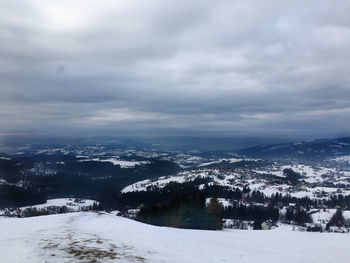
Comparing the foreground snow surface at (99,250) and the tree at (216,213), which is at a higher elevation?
the foreground snow surface at (99,250)

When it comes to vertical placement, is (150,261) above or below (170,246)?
above

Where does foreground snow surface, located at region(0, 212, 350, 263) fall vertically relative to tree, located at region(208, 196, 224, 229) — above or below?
above

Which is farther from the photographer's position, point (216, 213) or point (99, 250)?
point (216, 213)

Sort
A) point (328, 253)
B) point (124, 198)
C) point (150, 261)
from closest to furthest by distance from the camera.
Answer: point (150, 261) < point (328, 253) < point (124, 198)

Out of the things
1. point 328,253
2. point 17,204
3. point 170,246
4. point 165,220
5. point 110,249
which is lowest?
point 17,204

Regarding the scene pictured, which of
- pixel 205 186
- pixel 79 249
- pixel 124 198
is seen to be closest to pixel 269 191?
pixel 205 186

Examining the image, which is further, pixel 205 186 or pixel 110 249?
pixel 205 186

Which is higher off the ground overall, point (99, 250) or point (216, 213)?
point (99, 250)

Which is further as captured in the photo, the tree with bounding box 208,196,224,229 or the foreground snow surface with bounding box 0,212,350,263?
the tree with bounding box 208,196,224,229

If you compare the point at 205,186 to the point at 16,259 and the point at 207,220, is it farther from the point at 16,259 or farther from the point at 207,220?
the point at 16,259

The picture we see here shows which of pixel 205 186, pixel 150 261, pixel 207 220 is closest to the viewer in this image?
pixel 150 261

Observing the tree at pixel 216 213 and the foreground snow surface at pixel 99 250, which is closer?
the foreground snow surface at pixel 99 250

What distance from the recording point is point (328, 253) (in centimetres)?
1800

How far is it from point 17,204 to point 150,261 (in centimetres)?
19267
